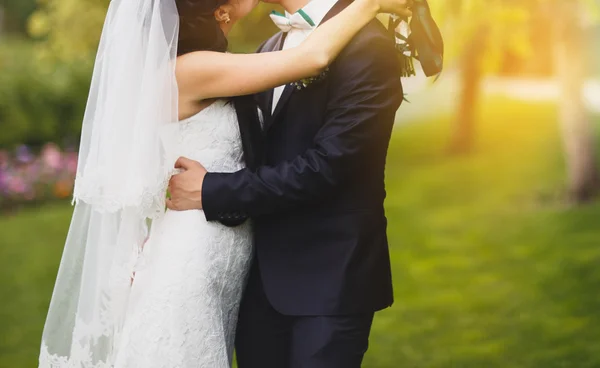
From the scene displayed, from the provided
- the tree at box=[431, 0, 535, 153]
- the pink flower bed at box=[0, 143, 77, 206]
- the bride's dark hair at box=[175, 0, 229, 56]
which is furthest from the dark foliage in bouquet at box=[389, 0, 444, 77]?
the pink flower bed at box=[0, 143, 77, 206]

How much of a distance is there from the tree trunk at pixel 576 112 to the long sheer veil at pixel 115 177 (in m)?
6.57

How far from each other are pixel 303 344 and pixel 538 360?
3.03 m

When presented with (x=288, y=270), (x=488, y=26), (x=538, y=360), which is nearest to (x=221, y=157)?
(x=288, y=270)

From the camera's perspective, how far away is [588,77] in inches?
350

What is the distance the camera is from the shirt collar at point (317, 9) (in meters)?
2.81

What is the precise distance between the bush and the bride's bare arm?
903 cm

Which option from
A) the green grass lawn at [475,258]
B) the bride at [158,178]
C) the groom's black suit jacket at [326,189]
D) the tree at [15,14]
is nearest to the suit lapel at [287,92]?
the groom's black suit jacket at [326,189]

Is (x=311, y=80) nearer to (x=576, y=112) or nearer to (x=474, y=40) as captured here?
(x=576, y=112)

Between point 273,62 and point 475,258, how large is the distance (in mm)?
5562

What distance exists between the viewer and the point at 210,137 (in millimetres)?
2742

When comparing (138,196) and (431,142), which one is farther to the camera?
(431,142)

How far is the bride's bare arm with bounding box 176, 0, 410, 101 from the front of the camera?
2576 mm

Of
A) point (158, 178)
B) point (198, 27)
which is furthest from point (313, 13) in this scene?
point (158, 178)

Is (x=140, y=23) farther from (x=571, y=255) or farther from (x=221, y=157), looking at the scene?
(x=571, y=255)
